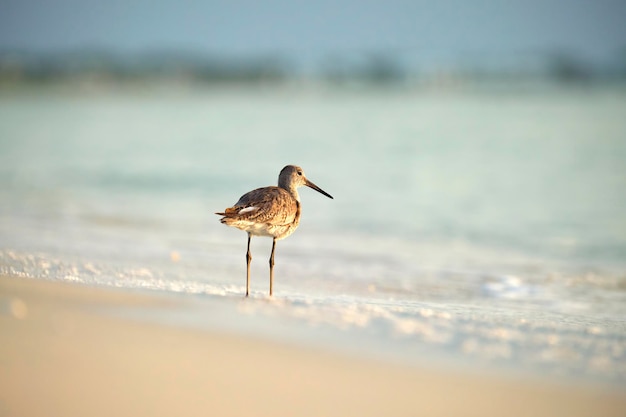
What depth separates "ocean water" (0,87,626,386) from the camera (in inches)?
225

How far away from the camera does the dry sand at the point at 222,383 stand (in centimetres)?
429

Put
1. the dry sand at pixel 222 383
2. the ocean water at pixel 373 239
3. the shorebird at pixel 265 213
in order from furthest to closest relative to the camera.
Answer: the shorebird at pixel 265 213 → the ocean water at pixel 373 239 → the dry sand at pixel 222 383

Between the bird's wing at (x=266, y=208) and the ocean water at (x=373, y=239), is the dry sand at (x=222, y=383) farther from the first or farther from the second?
the bird's wing at (x=266, y=208)

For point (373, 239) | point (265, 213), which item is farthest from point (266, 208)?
point (373, 239)

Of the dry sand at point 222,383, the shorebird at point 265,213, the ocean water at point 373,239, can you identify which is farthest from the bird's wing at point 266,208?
the dry sand at point 222,383

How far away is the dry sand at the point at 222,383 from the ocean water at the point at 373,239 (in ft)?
1.00

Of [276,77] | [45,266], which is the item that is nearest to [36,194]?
[45,266]

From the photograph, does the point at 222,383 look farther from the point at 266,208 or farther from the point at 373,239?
the point at 373,239

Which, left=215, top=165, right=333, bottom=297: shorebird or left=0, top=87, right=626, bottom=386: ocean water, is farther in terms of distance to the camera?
left=215, top=165, right=333, bottom=297: shorebird

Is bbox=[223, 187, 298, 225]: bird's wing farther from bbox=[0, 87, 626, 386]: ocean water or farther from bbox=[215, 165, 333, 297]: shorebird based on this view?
bbox=[0, 87, 626, 386]: ocean water

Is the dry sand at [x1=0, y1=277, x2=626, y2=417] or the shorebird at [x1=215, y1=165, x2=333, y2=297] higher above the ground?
the shorebird at [x1=215, y1=165, x2=333, y2=297]

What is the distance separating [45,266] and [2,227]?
3.52 metres

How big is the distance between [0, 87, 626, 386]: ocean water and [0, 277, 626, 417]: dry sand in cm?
30

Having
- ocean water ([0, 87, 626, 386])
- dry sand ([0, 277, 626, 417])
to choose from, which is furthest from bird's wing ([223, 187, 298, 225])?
dry sand ([0, 277, 626, 417])
